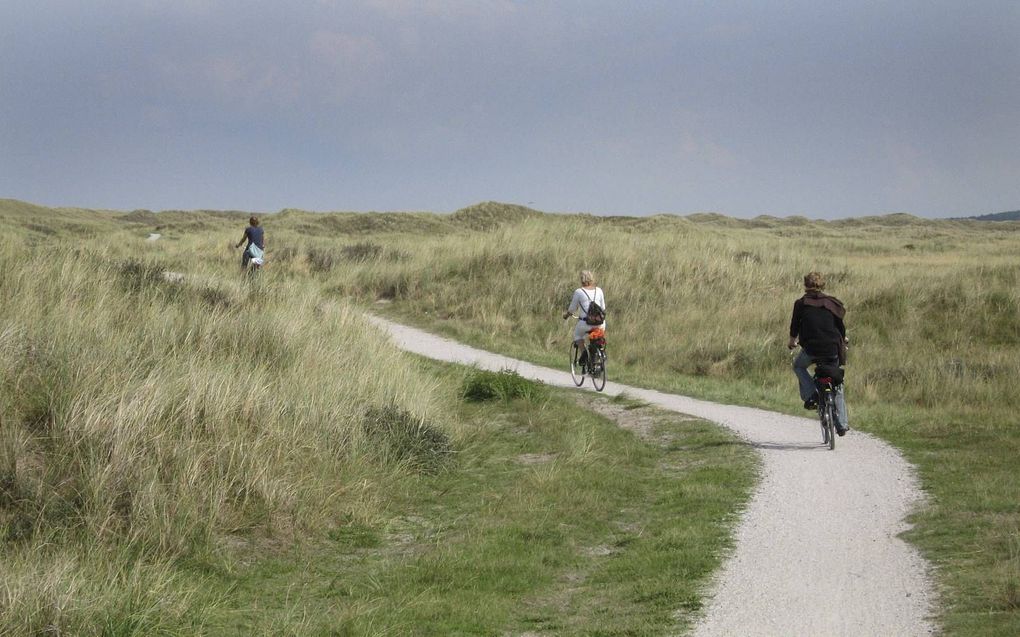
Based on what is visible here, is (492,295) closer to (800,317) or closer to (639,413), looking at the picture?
(639,413)

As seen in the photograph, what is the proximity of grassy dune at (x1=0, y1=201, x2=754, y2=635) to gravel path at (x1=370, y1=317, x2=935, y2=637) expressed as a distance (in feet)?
0.96

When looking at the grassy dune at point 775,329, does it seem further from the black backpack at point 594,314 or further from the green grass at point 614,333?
the black backpack at point 594,314

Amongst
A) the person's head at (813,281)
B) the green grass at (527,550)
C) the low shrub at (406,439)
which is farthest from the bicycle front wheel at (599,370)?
the low shrub at (406,439)

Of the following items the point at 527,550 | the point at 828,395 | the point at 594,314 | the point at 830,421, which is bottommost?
the point at 527,550

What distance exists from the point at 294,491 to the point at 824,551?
4.43 meters

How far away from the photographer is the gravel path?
601cm

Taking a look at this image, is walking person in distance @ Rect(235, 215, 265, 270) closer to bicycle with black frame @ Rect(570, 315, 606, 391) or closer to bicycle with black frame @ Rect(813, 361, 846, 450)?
bicycle with black frame @ Rect(570, 315, 606, 391)

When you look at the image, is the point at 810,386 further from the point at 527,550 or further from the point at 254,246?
the point at 254,246

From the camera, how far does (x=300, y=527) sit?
317 inches

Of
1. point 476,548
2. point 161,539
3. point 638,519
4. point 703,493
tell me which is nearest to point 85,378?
point 161,539

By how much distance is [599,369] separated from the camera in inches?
649

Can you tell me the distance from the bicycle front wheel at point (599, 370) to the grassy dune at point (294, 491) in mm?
3207

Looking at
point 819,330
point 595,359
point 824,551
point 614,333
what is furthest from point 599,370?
point 824,551

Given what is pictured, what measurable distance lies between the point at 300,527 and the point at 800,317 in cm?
682
